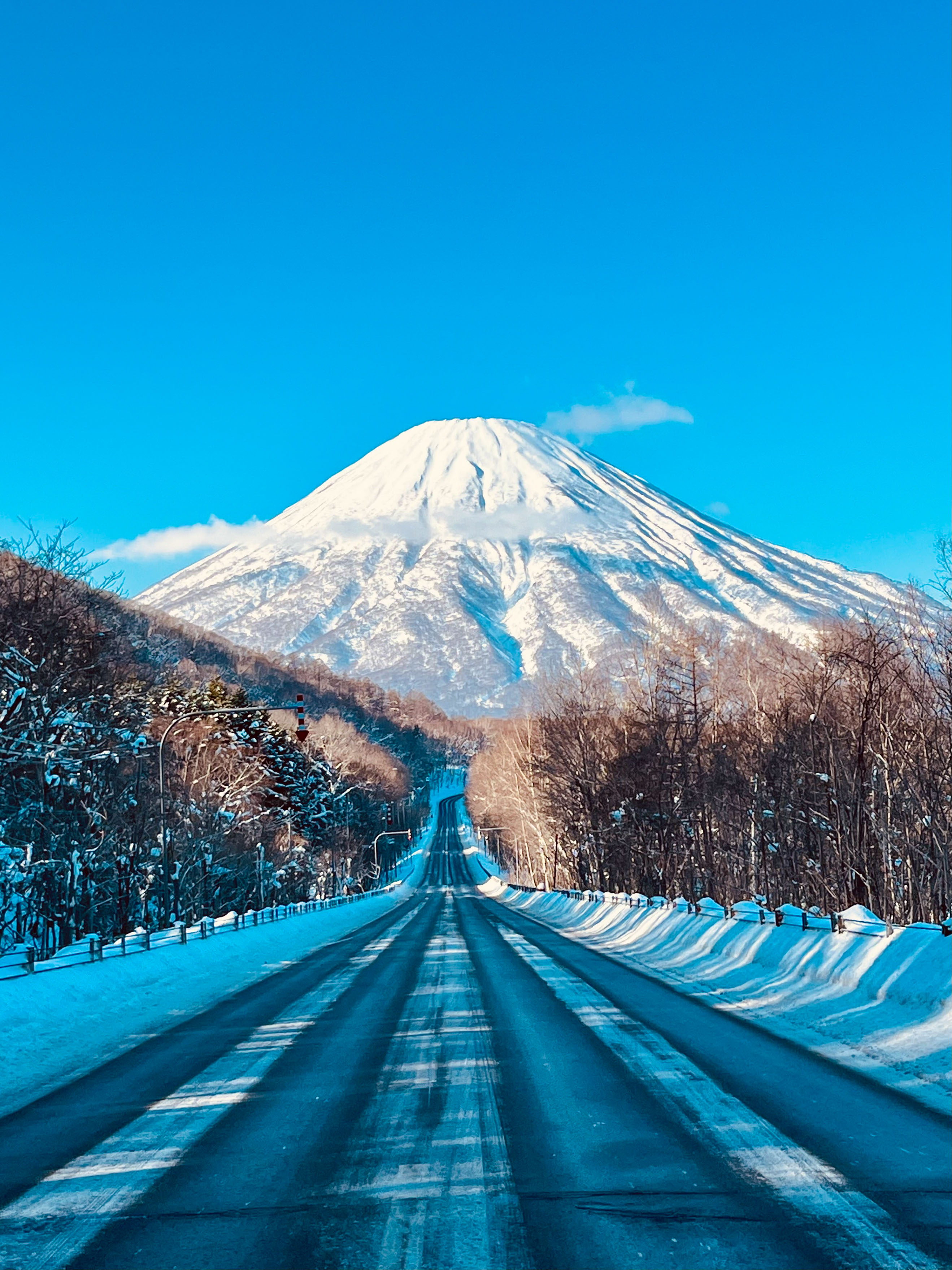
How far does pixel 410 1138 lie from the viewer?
6.61 metres

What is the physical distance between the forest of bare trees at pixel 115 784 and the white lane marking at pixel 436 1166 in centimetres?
1735

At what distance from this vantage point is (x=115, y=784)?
134 ft

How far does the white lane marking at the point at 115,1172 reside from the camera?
16.1 ft

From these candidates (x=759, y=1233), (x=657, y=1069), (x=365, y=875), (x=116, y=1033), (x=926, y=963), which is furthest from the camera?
(x=365, y=875)

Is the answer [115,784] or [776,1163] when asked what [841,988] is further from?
[115,784]

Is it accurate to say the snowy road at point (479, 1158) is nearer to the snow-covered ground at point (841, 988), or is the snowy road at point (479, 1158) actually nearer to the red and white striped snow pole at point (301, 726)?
the snow-covered ground at point (841, 988)

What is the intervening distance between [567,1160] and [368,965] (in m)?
17.9

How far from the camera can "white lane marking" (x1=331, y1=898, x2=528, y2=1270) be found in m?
4.67

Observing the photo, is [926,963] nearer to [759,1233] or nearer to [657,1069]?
[657,1069]

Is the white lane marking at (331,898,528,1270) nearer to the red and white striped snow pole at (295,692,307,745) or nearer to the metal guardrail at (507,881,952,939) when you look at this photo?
the metal guardrail at (507,881,952,939)

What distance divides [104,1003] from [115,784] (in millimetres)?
27229

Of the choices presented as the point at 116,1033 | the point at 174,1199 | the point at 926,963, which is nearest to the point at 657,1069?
the point at 926,963

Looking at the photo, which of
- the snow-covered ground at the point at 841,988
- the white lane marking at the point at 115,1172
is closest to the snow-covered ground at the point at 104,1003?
the white lane marking at the point at 115,1172

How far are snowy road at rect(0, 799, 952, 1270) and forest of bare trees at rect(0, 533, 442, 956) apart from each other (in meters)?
16.9
